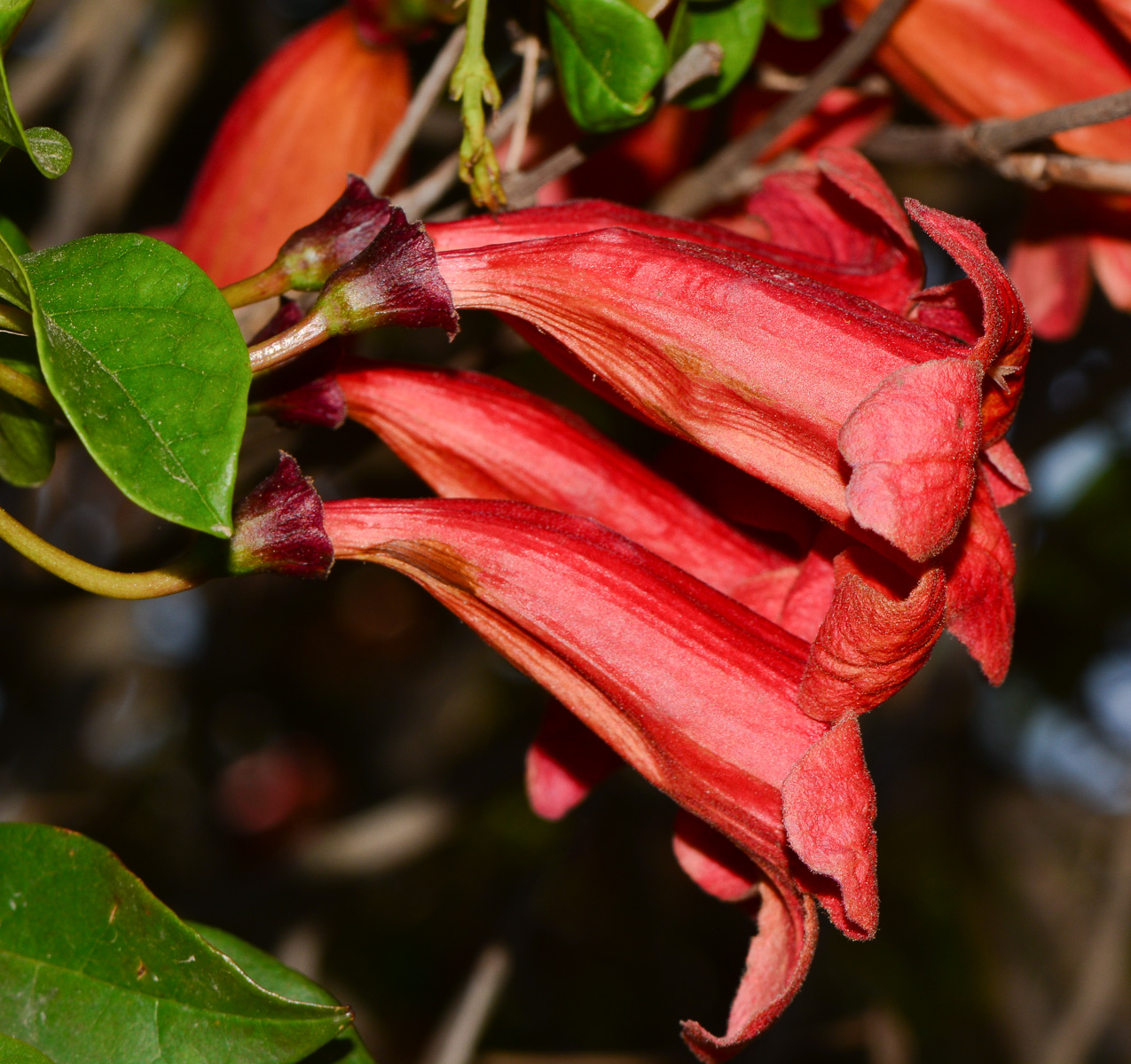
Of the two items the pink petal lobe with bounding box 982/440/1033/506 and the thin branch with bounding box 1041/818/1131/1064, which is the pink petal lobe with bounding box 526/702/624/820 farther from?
the thin branch with bounding box 1041/818/1131/1064

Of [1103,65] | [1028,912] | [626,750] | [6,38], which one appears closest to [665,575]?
[626,750]

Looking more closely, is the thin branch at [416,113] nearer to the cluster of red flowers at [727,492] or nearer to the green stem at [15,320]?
the cluster of red flowers at [727,492]

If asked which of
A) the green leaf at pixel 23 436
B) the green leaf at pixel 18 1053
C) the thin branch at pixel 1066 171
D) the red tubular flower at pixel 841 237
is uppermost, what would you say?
the thin branch at pixel 1066 171

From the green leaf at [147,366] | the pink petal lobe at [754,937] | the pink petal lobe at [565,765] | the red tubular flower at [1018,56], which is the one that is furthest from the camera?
the red tubular flower at [1018,56]

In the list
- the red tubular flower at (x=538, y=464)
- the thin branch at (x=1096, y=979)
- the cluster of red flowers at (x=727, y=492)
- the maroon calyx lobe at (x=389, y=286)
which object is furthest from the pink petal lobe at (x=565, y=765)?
the thin branch at (x=1096, y=979)

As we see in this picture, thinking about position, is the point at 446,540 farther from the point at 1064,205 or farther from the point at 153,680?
the point at 153,680
